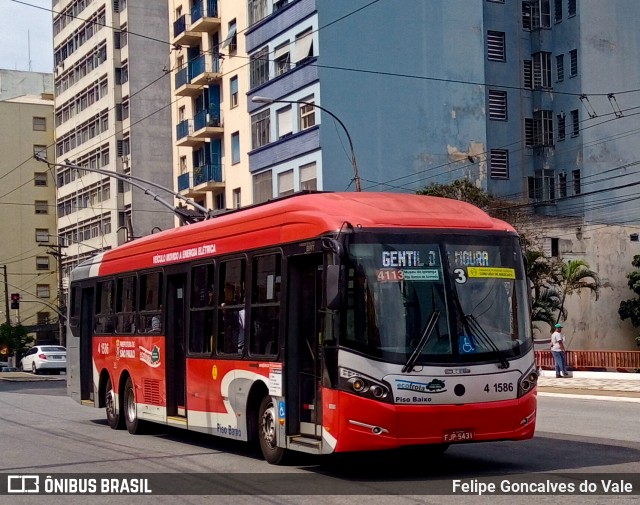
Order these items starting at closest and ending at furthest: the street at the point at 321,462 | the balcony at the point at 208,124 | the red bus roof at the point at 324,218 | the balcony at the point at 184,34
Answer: the street at the point at 321,462 → the red bus roof at the point at 324,218 → the balcony at the point at 208,124 → the balcony at the point at 184,34

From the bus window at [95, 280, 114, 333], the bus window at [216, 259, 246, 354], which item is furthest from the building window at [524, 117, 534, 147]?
the bus window at [216, 259, 246, 354]

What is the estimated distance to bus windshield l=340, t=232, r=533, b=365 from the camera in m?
11.8

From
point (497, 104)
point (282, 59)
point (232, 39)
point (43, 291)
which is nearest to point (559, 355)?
point (282, 59)

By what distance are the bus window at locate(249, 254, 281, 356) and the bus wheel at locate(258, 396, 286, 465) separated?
64 cm

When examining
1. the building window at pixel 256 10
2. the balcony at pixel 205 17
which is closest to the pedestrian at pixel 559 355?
the building window at pixel 256 10

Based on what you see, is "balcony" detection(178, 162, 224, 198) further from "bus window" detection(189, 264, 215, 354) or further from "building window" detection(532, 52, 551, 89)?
"bus window" detection(189, 264, 215, 354)

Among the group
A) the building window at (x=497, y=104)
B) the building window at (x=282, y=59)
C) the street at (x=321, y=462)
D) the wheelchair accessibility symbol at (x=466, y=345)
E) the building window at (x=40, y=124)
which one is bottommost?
the street at (x=321, y=462)

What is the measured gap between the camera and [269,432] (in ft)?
44.3

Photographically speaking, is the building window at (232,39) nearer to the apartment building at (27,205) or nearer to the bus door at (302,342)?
the bus door at (302,342)

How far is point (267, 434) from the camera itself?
13578mm

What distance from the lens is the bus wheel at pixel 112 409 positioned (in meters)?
19.8

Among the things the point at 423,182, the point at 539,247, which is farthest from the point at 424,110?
the point at 539,247

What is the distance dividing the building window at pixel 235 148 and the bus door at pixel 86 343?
1334 inches

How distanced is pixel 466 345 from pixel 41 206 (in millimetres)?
90187
